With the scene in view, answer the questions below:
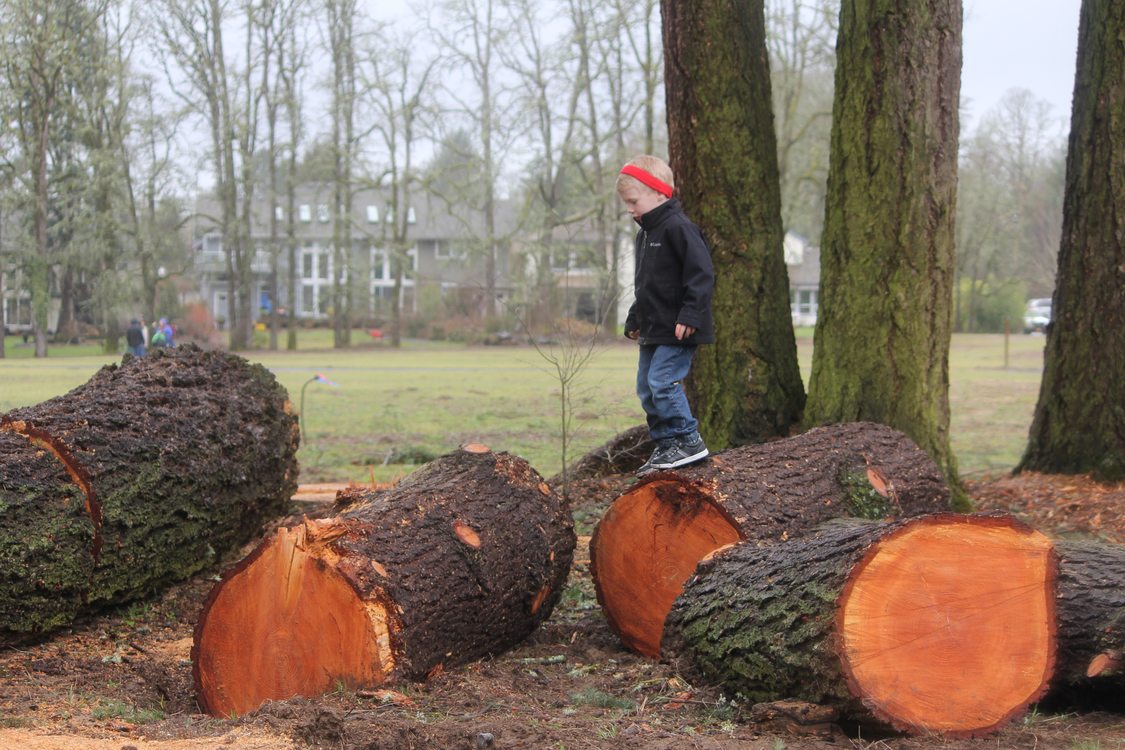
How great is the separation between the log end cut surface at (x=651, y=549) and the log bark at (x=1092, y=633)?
1.35 m

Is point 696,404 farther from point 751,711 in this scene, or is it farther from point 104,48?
point 104,48

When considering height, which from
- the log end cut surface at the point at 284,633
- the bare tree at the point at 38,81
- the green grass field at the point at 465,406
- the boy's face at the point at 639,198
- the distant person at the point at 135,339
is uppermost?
the bare tree at the point at 38,81

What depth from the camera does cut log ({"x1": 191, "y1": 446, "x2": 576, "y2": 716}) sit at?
13.8ft

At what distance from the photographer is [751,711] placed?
3977 millimetres

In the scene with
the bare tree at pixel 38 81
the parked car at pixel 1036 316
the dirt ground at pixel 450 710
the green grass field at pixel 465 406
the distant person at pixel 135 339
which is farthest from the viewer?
the parked car at pixel 1036 316

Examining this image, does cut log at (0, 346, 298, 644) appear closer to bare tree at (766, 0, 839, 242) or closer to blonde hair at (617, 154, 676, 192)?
blonde hair at (617, 154, 676, 192)

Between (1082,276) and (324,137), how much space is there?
4106 centimetres

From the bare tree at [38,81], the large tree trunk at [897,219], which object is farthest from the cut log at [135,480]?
the bare tree at [38,81]

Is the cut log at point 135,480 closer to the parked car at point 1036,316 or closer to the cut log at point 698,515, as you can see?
the cut log at point 698,515

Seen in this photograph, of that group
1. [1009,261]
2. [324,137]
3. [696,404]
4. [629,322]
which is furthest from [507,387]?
[1009,261]

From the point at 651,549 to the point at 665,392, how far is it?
927 millimetres

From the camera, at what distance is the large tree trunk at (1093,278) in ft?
26.2

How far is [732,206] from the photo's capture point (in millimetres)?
7562

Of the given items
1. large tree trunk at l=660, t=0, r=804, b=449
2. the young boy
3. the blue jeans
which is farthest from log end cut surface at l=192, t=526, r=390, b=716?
large tree trunk at l=660, t=0, r=804, b=449
